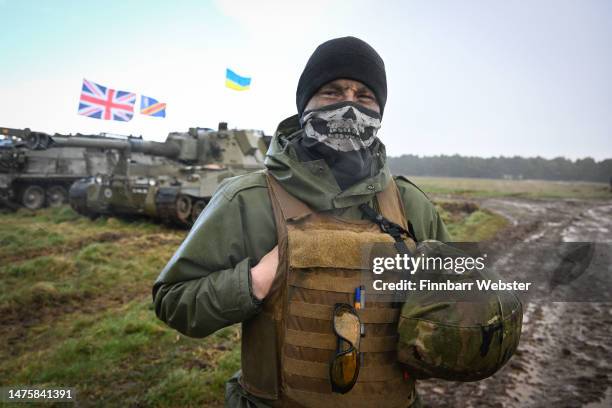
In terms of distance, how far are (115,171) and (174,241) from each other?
4.85m

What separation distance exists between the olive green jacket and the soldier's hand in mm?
27

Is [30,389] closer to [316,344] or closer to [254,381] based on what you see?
[254,381]

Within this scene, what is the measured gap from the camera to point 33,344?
4570mm

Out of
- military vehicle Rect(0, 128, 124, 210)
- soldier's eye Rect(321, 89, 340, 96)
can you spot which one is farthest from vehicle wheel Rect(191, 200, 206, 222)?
soldier's eye Rect(321, 89, 340, 96)

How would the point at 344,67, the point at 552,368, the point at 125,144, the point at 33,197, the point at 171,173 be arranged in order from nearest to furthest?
the point at 344,67
the point at 552,368
the point at 171,173
the point at 125,144
the point at 33,197

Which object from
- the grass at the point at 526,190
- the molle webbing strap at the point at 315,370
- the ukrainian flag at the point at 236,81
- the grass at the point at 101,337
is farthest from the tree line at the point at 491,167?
the molle webbing strap at the point at 315,370

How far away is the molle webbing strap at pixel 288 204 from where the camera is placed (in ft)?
5.24

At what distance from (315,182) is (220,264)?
481 millimetres

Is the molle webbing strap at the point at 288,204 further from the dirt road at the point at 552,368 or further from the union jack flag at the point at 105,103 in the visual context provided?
the union jack flag at the point at 105,103

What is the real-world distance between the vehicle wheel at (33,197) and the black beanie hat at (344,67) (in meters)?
18.9

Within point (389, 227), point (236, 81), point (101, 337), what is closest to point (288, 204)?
point (389, 227)

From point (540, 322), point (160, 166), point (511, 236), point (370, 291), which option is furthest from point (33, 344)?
point (511, 236)

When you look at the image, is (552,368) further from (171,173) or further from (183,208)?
(171,173)

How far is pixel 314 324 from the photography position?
153 centimetres
